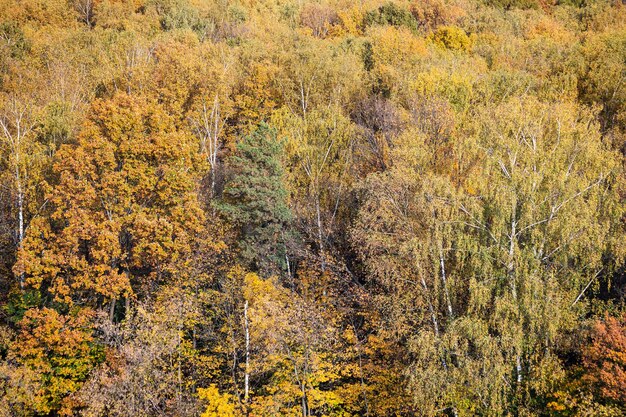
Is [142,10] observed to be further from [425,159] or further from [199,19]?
[425,159]

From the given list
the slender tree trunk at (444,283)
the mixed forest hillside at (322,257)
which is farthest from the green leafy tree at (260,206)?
the slender tree trunk at (444,283)

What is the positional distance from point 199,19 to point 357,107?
97.7ft

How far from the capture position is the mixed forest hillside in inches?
787

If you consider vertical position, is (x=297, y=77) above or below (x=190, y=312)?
above

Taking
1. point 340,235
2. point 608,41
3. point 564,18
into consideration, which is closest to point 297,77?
point 340,235

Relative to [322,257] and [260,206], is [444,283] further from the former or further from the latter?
[260,206]

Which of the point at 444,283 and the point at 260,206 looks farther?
the point at 260,206

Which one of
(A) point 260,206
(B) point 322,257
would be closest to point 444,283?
(B) point 322,257

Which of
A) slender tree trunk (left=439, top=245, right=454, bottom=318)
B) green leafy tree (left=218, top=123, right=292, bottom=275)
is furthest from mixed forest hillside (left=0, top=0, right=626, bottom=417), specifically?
slender tree trunk (left=439, top=245, right=454, bottom=318)

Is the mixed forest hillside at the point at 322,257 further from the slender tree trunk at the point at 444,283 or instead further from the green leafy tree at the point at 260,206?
the slender tree trunk at the point at 444,283

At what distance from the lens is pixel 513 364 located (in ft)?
67.7

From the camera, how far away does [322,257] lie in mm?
27406

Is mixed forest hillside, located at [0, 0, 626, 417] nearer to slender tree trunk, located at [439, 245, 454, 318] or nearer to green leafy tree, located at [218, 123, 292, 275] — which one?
green leafy tree, located at [218, 123, 292, 275]

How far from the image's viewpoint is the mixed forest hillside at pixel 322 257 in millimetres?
19984
